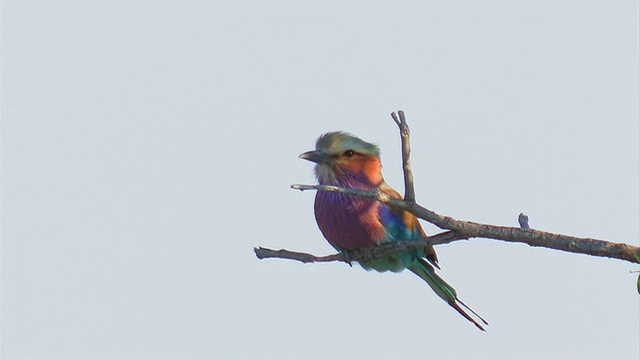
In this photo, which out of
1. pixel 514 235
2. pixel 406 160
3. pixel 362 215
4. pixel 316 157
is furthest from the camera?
pixel 316 157

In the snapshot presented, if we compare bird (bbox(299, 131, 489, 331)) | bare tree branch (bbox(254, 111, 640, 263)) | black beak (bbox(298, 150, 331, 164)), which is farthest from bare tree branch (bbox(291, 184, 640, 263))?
black beak (bbox(298, 150, 331, 164))

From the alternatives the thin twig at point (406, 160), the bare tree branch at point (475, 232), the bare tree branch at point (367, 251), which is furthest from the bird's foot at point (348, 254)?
the thin twig at point (406, 160)

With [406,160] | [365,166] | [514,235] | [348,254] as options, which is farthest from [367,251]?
[514,235]

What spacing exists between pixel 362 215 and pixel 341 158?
0.49 m


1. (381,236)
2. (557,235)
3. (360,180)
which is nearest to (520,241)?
(557,235)

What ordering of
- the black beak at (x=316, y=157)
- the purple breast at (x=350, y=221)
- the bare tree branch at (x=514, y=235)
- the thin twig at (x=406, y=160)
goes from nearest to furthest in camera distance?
the bare tree branch at (x=514, y=235) → the thin twig at (x=406, y=160) → the purple breast at (x=350, y=221) → the black beak at (x=316, y=157)

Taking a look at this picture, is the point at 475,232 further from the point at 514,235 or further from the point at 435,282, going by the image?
the point at 435,282

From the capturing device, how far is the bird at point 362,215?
5594 millimetres

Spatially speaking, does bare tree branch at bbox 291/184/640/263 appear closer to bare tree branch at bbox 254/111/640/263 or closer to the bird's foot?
bare tree branch at bbox 254/111/640/263

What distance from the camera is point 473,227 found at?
3756 millimetres

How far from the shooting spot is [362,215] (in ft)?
18.3

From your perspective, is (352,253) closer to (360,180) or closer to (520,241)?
(360,180)

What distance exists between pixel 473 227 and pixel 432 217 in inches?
6.3

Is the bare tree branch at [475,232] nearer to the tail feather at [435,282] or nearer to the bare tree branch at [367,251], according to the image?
the bare tree branch at [367,251]
